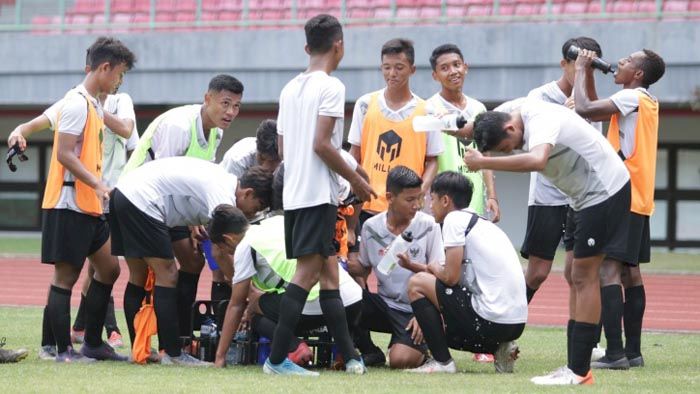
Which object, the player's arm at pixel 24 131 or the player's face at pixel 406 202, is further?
the player's face at pixel 406 202

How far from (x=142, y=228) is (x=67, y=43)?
19.9 metres

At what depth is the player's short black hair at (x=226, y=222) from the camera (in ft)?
28.4

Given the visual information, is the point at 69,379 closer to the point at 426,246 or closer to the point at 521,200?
the point at 426,246

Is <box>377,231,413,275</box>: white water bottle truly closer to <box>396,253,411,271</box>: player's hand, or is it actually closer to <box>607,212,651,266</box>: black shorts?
<box>396,253,411,271</box>: player's hand

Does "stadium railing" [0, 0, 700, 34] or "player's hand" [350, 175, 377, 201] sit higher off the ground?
"stadium railing" [0, 0, 700, 34]

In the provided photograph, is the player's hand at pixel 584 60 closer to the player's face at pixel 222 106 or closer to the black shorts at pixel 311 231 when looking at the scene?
the black shorts at pixel 311 231

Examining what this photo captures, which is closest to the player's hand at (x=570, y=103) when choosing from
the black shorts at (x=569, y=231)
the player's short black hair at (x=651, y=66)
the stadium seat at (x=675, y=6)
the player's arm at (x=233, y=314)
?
the player's short black hair at (x=651, y=66)

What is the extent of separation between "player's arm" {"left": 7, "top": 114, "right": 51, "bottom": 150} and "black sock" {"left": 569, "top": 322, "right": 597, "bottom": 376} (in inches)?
152

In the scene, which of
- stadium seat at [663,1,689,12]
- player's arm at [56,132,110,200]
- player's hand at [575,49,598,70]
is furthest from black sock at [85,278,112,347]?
stadium seat at [663,1,689,12]

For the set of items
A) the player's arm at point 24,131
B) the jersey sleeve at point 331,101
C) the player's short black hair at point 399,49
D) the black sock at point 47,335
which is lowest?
the black sock at point 47,335

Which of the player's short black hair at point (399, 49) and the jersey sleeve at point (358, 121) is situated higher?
the player's short black hair at point (399, 49)

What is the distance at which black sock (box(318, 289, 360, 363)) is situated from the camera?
329 inches

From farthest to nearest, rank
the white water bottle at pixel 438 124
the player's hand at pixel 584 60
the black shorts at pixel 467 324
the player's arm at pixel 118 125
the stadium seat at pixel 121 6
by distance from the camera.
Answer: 1. the stadium seat at pixel 121 6
2. the player's arm at pixel 118 125
3. the player's hand at pixel 584 60
4. the black shorts at pixel 467 324
5. the white water bottle at pixel 438 124

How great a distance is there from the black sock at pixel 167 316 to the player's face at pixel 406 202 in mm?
1623
